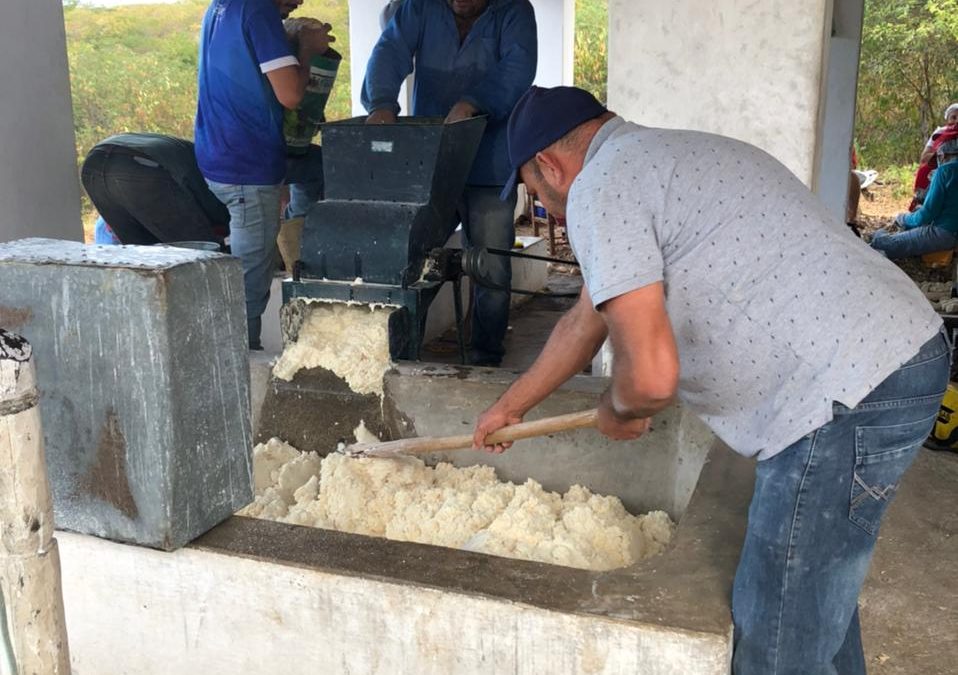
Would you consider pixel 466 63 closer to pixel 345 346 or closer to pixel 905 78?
pixel 345 346

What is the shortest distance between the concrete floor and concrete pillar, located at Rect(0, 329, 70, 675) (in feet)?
6.40

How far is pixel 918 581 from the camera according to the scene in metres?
2.77

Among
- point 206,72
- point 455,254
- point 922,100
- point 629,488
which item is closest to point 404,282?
point 455,254

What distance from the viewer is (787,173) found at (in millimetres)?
2023

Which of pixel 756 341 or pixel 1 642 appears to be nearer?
pixel 1 642

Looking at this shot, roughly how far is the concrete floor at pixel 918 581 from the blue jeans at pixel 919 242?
12.9ft

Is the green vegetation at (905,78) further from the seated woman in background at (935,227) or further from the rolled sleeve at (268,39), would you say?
the rolled sleeve at (268,39)

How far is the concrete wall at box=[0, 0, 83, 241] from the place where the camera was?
4379 mm

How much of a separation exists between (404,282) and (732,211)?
202 centimetres

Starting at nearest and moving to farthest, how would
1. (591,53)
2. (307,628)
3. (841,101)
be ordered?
(307,628)
(841,101)
(591,53)

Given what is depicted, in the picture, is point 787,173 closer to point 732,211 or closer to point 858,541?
point 732,211

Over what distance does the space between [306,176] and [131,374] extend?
9.66 feet

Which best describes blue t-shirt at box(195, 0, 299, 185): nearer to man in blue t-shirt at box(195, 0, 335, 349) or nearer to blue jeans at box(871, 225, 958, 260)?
man in blue t-shirt at box(195, 0, 335, 349)

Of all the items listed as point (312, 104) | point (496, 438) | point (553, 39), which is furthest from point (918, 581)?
point (553, 39)
